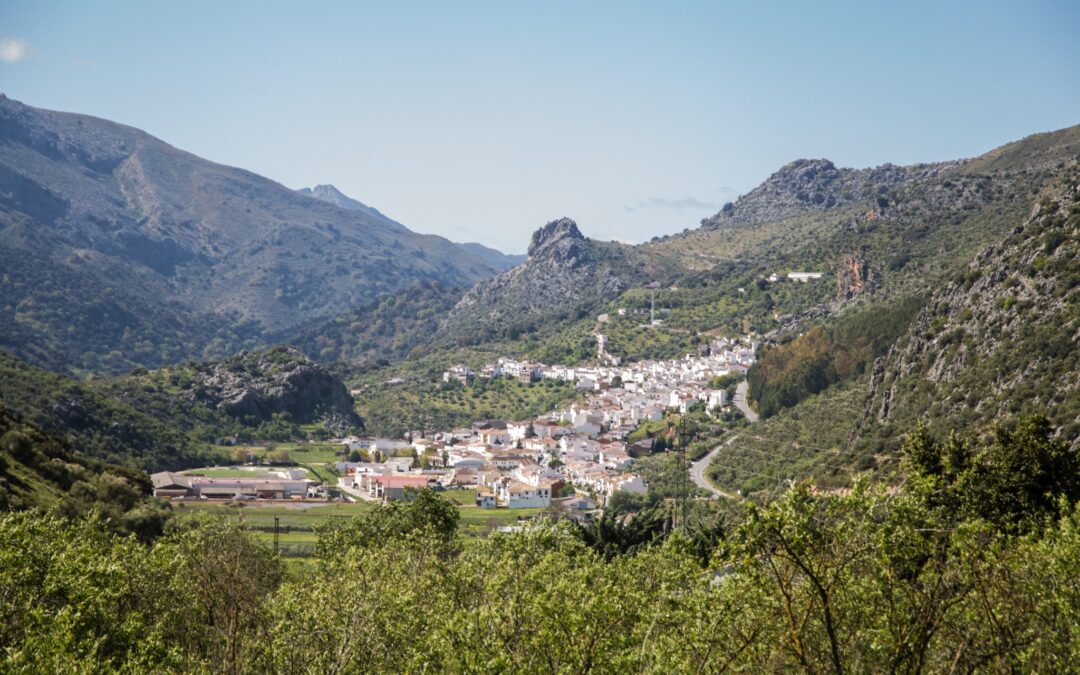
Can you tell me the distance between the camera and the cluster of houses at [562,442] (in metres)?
82.2

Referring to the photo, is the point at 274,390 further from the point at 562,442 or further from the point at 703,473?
the point at 703,473

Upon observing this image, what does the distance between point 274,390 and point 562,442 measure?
→ 145 ft

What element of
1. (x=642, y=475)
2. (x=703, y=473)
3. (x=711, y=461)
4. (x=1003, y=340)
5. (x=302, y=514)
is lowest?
(x=302, y=514)

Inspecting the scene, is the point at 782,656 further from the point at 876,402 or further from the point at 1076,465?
the point at 876,402

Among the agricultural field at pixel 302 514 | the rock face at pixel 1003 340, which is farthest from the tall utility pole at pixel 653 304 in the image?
the rock face at pixel 1003 340

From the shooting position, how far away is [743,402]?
101m

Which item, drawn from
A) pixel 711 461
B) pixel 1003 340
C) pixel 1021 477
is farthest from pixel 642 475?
pixel 1021 477

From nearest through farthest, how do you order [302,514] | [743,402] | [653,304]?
[302,514], [743,402], [653,304]

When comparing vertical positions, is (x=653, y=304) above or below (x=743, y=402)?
above

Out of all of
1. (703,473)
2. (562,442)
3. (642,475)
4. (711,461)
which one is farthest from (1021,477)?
(562,442)

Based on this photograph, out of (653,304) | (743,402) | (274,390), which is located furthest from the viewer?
(653,304)

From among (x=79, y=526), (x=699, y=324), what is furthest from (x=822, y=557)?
(x=699, y=324)

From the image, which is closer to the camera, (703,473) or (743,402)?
(703,473)

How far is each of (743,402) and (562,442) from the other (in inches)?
825
